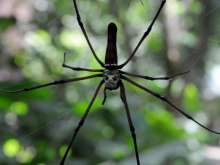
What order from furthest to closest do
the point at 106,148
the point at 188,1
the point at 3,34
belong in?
1. the point at 188,1
2. the point at 3,34
3. the point at 106,148

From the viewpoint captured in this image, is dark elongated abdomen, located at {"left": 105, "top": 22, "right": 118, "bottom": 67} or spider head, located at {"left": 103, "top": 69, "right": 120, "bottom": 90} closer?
dark elongated abdomen, located at {"left": 105, "top": 22, "right": 118, "bottom": 67}

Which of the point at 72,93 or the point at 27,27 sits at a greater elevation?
the point at 72,93

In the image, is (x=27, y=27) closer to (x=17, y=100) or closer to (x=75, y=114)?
(x=17, y=100)

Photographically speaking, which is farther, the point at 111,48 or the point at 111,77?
the point at 111,77

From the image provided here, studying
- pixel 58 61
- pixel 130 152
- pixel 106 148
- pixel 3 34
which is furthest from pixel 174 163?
pixel 58 61

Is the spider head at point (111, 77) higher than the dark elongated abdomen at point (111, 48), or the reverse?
the dark elongated abdomen at point (111, 48)

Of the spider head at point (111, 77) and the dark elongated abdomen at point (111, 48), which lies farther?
the spider head at point (111, 77)

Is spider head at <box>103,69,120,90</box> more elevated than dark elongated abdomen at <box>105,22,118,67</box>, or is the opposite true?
dark elongated abdomen at <box>105,22,118,67</box>

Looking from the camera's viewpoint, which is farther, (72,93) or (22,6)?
(72,93)
